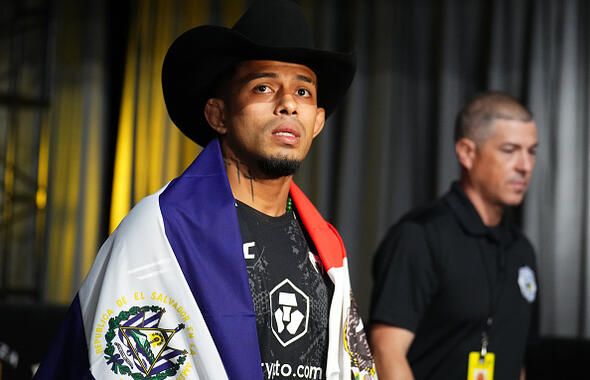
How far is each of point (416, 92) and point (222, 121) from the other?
3108 mm

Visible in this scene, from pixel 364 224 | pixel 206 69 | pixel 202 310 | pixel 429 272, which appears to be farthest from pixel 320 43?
pixel 202 310

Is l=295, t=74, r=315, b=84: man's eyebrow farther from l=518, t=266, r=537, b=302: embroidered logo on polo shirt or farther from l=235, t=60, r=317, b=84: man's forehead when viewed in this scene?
l=518, t=266, r=537, b=302: embroidered logo on polo shirt

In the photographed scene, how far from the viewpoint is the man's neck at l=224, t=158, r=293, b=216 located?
160 centimetres

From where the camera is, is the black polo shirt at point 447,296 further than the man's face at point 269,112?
Yes

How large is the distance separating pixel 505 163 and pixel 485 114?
0.19 meters

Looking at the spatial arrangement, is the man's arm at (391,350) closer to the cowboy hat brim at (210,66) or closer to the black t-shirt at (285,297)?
the black t-shirt at (285,297)

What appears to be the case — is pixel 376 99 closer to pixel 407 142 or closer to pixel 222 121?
pixel 407 142

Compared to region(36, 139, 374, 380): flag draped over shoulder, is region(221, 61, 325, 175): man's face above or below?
above

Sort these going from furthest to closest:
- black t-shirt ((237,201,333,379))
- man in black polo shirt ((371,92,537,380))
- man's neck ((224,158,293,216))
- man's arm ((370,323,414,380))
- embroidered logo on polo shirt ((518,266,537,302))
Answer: embroidered logo on polo shirt ((518,266,537,302))
man in black polo shirt ((371,92,537,380))
man's arm ((370,323,414,380))
man's neck ((224,158,293,216))
black t-shirt ((237,201,333,379))

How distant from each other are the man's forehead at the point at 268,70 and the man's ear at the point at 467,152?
46.2 inches

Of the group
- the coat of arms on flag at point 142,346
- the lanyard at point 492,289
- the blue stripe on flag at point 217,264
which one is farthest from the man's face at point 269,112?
the lanyard at point 492,289

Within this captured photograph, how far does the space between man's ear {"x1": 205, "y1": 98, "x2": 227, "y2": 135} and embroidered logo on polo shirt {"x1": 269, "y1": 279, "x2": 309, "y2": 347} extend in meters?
0.35

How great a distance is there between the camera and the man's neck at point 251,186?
62.9 inches

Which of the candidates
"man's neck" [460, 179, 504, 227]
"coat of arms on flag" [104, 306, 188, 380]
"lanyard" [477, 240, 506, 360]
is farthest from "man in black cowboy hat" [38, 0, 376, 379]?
"man's neck" [460, 179, 504, 227]
